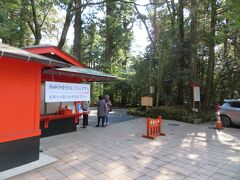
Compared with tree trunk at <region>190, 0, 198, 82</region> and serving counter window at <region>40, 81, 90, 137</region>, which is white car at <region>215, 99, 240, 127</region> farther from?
serving counter window at <region>40, 81, 90, 137</region>

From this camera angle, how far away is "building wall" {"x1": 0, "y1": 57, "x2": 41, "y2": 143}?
4.86 meters

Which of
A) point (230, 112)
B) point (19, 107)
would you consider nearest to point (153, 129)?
point (230, 112)

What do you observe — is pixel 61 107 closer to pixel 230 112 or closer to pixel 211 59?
pixel 230 112

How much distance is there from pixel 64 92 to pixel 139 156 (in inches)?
112

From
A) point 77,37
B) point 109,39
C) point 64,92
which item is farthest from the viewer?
point 109,39

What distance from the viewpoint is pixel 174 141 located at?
8.32 m

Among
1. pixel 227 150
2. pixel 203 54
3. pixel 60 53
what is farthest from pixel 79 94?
pixel 203 54

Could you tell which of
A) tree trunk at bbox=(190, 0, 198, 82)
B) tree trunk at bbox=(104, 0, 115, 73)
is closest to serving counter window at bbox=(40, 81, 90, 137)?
tree trunk at bbox=(190, 0, 198, 82)

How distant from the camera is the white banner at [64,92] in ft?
19.7

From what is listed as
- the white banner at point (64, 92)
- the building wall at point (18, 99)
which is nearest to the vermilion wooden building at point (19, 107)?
the building wall at point (18, 99)

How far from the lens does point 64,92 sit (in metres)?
6.45

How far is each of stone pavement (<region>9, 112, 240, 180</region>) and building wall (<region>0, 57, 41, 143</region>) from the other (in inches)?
39.8

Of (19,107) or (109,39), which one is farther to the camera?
(109,39)

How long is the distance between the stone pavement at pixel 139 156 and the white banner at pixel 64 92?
63.2 inches
